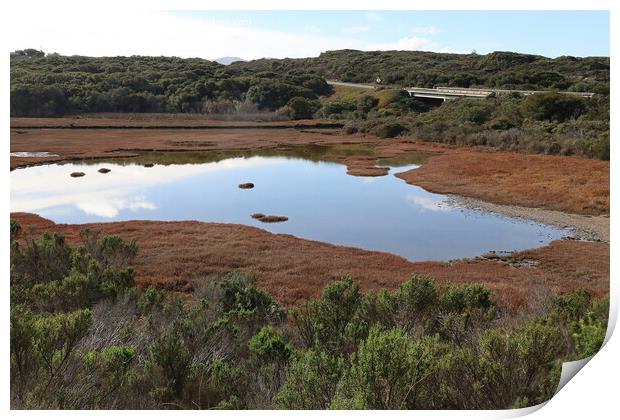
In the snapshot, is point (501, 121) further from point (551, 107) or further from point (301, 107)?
point (301, 107)

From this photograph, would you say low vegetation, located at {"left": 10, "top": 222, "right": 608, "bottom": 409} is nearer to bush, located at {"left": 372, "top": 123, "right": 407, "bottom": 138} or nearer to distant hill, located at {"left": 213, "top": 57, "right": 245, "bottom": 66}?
distant hill, located at {"left": 213, "top": 57, "right": 245, "bottom": 66}

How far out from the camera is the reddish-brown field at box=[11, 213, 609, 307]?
7473 mm

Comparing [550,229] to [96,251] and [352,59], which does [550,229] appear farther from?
[96,251]

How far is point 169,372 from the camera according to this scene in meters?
4.44

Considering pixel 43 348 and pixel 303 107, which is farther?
pixel 303 107

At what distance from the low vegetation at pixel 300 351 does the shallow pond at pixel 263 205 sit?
2228mm

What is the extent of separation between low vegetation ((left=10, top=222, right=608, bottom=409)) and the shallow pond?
223cm

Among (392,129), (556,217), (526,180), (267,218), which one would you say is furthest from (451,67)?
(392,129)

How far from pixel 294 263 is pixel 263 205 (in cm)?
206

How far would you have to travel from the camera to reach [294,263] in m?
8.04

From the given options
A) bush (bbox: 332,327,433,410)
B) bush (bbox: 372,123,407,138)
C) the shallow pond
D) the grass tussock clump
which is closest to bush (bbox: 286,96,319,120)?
the shallow pond

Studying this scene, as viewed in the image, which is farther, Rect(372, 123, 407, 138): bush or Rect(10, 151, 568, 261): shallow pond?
Rect(372, 123, 407, 138): bush
